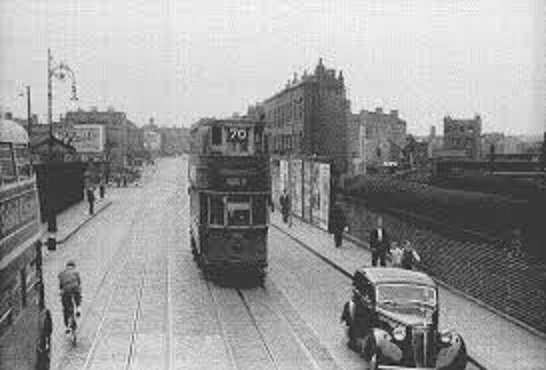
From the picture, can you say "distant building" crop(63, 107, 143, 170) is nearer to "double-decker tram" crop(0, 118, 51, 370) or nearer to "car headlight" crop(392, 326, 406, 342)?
"double-decker tram" crop(0, 118, 51, 370)

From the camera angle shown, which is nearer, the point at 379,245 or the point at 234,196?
the point at 234,196

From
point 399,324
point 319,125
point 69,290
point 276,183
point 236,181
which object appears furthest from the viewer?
point 319,125

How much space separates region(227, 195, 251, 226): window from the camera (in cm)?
2422

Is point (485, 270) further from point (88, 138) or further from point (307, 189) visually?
point (88, 138)

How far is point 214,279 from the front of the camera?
2566 cm

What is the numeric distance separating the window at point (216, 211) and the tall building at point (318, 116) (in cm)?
4093

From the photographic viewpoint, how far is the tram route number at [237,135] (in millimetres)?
24672

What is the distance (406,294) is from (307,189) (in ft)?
92.7

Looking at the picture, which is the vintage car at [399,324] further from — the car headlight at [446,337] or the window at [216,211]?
the window at [216,211]

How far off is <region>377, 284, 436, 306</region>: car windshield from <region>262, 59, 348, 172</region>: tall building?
161ft

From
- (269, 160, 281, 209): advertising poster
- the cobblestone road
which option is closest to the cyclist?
the cobblestone road

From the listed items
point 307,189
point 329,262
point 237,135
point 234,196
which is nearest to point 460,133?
point 307,189

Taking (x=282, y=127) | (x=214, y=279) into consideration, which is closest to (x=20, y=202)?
(x=214, y=279)

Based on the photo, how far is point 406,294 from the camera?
51.0ft
